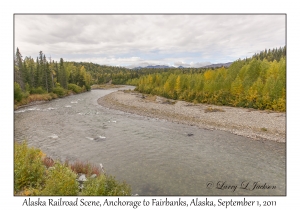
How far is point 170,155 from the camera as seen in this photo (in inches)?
723

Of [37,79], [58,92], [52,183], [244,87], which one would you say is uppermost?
[37,79]

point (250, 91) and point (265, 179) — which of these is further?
point (250, 91)

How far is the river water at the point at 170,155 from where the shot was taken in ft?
43.1

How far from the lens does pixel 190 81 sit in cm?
6353

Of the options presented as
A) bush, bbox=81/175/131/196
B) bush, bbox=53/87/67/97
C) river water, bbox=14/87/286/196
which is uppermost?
bush, bbox=53/87/67/97

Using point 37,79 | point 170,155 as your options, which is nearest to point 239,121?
point 170,155

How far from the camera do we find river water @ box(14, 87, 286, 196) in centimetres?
1315

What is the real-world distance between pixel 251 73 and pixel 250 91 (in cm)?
870

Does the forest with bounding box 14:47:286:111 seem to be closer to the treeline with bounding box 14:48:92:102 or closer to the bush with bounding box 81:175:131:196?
the treeline with bounding box 14:48:92:102

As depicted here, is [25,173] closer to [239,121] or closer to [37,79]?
[239,121]

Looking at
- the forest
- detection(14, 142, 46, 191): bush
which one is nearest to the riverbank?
the forest

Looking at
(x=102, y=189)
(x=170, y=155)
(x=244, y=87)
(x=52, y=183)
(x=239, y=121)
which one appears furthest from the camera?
(x=244, y=87)
